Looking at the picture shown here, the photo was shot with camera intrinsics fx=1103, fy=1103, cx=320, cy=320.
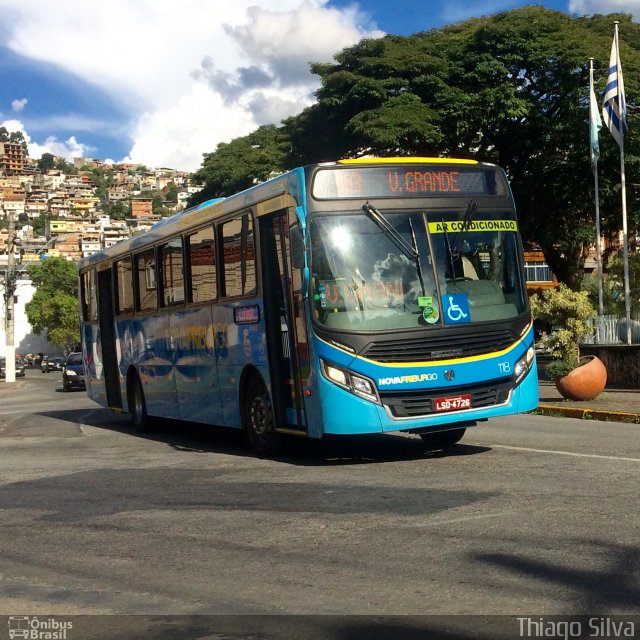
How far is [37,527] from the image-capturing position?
853 cm

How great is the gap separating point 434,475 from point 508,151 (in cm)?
3013

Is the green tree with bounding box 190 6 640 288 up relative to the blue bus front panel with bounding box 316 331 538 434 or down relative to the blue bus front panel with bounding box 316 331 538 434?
up

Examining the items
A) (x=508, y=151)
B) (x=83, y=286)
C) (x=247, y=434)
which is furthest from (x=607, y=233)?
(x=247, y=434)

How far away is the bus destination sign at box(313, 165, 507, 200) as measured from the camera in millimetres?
11492

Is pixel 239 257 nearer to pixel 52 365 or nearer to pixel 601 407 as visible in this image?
pixel 601 407

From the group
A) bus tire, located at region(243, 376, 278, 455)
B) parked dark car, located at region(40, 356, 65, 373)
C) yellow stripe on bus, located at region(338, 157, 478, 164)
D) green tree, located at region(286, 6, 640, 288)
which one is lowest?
parked dark car, located at region(40, 356, 65, 373)

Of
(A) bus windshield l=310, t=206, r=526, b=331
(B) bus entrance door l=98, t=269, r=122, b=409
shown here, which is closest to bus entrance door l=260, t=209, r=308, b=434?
(A) bus windshield l=310, t=206, r=526, b=331

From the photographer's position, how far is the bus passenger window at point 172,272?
602 inches

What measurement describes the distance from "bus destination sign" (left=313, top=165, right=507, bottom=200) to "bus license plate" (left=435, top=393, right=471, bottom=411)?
85.5 inches

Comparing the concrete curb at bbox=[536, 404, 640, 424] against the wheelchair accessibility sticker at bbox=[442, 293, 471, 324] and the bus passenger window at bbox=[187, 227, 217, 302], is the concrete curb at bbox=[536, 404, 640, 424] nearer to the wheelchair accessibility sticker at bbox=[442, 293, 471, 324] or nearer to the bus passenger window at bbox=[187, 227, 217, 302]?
the wheelchair accessibility sticker at bbox=[442, 293, 471, 324]

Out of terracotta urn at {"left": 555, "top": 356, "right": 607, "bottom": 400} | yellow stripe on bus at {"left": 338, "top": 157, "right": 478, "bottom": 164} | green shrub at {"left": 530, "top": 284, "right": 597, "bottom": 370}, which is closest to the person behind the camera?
yellow stripe on bus at {"left": 338, "top": 157, "right": 478, "bottom": 164}

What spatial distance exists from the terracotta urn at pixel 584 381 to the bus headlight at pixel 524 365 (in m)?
7.62

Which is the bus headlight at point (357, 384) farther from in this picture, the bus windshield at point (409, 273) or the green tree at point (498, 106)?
the green tree at point (498, 106)

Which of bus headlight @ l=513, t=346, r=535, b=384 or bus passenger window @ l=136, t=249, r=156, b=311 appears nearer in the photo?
bus headlight @ l=513, t=346, r=535, b=384
